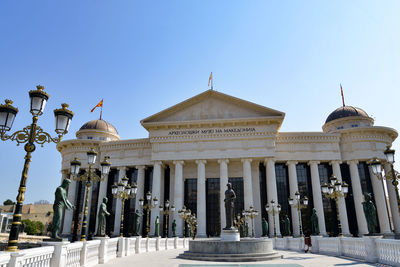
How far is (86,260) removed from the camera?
41.2 ft

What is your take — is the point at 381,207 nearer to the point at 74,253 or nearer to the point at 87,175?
the point at 87,175

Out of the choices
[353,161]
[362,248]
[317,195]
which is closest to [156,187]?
[317,195]

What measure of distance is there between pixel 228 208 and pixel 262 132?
74.7 ft

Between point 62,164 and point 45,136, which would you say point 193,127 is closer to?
point 62,164

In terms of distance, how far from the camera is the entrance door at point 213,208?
136ft

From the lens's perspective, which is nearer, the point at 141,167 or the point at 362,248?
the point at 362,248

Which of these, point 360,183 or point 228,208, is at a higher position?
point 360,183

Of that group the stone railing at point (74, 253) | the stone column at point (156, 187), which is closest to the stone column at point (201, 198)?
the stone column at point (156, 187)

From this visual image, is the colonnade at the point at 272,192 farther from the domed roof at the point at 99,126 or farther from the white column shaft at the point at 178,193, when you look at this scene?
the domed roof at the point at 99,126

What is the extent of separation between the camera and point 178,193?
4019 cm

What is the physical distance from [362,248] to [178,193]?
90.3ft

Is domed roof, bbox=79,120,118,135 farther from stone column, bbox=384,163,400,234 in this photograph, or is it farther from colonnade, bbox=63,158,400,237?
stone column, bbox=384,163,400,234

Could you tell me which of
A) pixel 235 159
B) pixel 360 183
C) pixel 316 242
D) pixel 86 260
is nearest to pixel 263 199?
pixel 235 159

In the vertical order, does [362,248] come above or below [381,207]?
below
